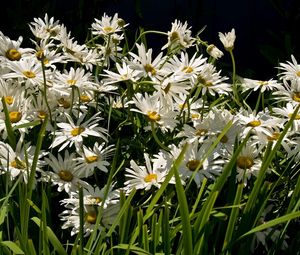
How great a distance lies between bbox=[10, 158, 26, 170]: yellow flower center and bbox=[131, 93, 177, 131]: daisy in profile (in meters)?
0.29

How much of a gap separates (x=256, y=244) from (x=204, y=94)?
0.38 m

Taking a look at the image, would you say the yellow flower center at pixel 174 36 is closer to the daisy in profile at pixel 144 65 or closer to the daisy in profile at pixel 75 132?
the daisy in profile at pixel 144 65

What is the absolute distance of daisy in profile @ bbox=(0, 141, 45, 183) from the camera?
5.83 ft

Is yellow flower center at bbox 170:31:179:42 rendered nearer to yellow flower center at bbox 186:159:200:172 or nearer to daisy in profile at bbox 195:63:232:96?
daisy in profile at bbox 195:63:232:96

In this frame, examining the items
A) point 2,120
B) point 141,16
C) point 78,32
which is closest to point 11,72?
point 2,120

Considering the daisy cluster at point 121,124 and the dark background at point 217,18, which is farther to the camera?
the dark background at point 217,18

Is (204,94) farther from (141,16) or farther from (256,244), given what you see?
(141,16)

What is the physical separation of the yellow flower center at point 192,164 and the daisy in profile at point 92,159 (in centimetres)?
17

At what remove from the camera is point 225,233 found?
1.83 metres

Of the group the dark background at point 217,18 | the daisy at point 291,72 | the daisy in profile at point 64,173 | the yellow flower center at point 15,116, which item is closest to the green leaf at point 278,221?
the daisy in profile at point 64,173

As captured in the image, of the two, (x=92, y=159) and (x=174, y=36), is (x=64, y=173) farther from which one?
(x=174, y=36)

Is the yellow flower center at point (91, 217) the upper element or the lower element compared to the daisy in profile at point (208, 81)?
lower

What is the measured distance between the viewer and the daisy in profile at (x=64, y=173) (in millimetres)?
1833

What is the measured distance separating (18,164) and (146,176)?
283 mm
